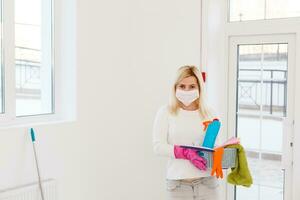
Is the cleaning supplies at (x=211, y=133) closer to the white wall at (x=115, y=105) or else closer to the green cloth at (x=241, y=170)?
the green cloth at (x=241, y=170)

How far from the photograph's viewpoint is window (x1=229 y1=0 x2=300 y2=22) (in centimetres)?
333

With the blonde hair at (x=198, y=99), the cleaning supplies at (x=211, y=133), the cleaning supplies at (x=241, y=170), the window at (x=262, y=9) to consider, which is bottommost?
the cleaning supplies at (x=241, y=170)

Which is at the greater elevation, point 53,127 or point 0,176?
point 53,127

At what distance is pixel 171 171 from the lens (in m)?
2.60

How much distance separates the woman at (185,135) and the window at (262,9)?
1189 mm

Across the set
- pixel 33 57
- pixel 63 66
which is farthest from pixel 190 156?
pixel 33 57

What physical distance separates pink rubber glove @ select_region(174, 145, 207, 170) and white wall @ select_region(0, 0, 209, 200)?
0.81 m

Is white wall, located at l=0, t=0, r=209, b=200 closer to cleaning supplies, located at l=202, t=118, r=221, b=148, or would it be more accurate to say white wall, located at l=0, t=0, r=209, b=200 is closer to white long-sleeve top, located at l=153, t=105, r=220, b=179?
white long-sleeve top, located at l=153, t=105, r=220, b=179

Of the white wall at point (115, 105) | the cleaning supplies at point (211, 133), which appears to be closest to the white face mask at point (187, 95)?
the cleaning supplies at point (211, 133)

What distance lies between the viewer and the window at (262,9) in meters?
3.33

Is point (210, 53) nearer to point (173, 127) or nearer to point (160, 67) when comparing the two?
point (160, 67)

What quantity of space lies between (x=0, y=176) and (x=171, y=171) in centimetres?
105

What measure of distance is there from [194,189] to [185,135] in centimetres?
34

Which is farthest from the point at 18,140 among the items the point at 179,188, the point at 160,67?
the point at 160,67
